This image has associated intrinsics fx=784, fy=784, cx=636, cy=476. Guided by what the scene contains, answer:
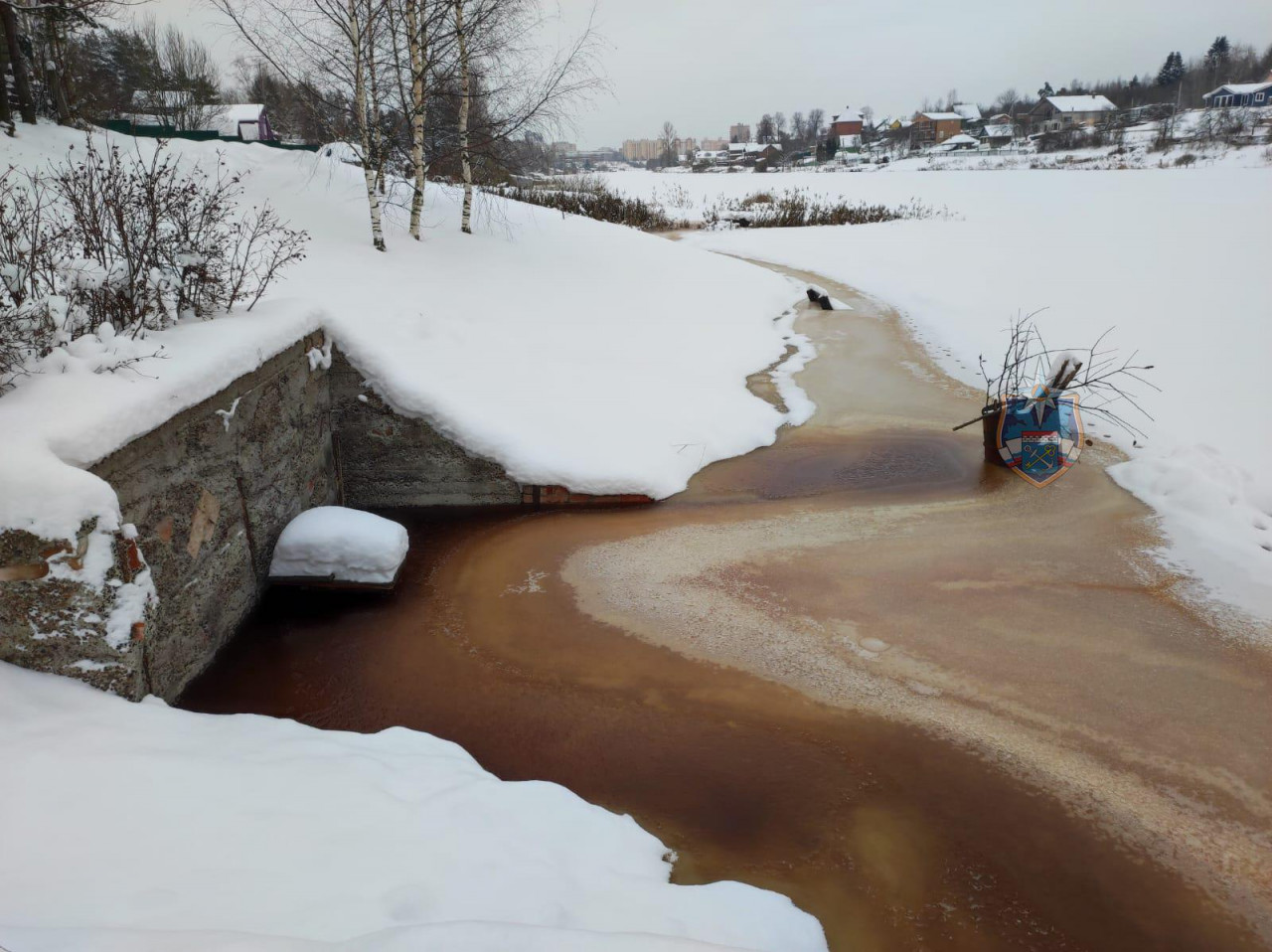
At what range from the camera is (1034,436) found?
7777 mm

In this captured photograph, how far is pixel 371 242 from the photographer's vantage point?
36.4ft

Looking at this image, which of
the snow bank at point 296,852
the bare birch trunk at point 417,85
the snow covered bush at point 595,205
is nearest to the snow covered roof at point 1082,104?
the snow covered bush at point 595,205

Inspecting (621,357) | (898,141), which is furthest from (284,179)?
(898,141)

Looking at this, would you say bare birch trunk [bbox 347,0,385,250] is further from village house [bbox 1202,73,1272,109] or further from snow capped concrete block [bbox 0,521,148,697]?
village house [bbox 1202,73,1272,109]

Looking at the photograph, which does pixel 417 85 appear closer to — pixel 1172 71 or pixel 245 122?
pixel 245 122

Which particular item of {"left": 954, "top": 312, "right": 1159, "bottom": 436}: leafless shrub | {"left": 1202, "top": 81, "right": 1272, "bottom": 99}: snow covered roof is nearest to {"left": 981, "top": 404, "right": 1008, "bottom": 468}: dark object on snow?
{"left": 954, "top": 312, "right": 1159, "bottom": 436}: leafless shrub

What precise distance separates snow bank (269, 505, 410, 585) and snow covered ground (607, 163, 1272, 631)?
5828 millimetres

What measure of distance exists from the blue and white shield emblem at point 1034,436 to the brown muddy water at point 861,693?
0.54 metres

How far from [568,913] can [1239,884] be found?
9.42 ft

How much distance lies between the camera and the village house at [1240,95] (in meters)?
67.1

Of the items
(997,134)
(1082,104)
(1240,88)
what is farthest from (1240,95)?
(997,134)

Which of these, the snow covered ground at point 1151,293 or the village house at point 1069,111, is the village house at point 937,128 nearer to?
the village house at point 1069,111

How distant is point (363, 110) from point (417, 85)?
835 millimetres

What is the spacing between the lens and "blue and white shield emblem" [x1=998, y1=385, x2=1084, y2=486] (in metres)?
7.78
